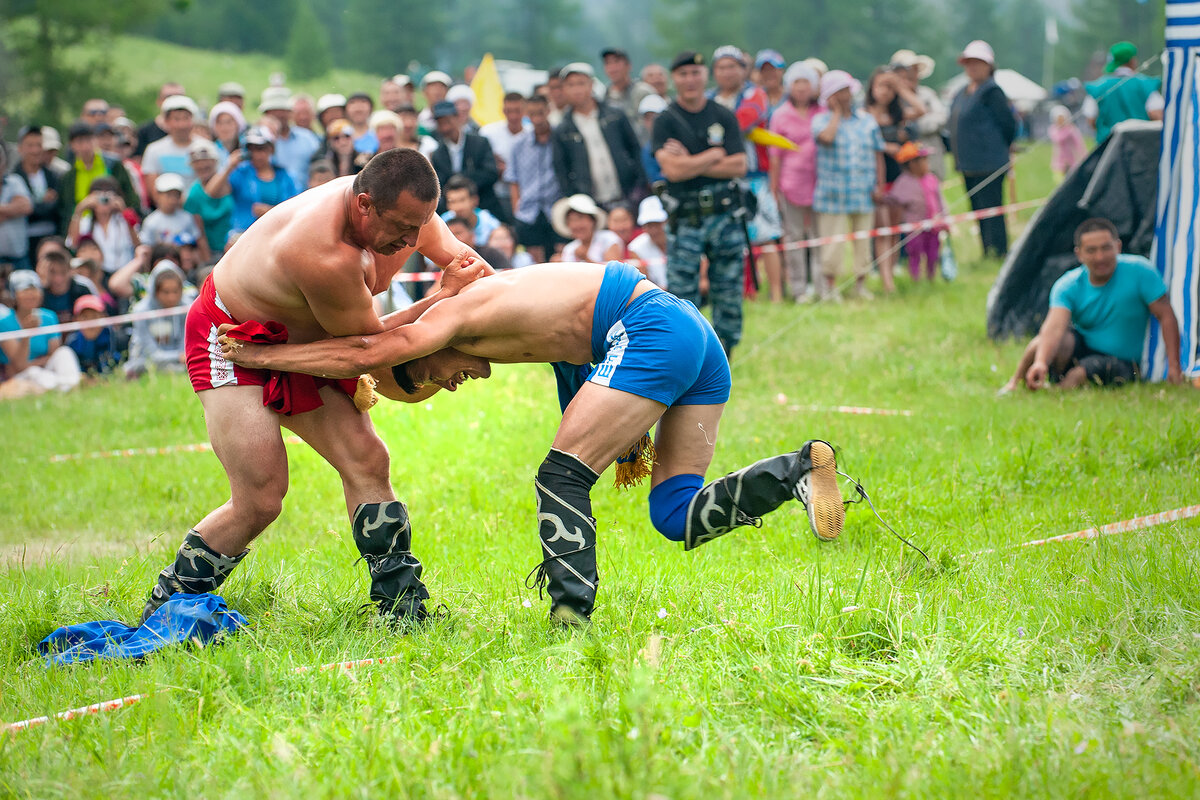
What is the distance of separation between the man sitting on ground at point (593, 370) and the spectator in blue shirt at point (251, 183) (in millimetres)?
7483

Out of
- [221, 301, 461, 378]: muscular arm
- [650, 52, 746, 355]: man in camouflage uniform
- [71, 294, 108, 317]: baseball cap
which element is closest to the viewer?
[221, 301, 461, 378]: muscular arm

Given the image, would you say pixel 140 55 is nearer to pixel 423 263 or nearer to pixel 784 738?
pixel 423 263

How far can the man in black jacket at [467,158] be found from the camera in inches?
460

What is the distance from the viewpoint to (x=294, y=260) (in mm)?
4125

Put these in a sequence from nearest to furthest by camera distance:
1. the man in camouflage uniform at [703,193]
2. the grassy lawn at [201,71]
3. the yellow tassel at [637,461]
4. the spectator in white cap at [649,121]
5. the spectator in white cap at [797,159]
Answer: the yellow tassel at [637,461] → the man in camouflage uniform at [703,193] → the spectator in white cap at [797,159] → the spectator in white cap at [649,121] → the grassy lawn at [201,71]

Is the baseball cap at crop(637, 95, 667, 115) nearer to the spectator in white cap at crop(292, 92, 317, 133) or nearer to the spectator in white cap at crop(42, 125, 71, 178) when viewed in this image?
the spectator in white cap at crop(292, 92, 317, 133)

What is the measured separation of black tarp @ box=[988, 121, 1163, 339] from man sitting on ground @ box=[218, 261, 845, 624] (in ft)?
21.4

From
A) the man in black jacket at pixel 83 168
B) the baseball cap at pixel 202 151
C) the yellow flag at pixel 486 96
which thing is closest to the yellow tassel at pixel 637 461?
the baseball cap at pixel 202 151

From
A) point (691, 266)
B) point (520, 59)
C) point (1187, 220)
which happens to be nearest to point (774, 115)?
point (691, 266)

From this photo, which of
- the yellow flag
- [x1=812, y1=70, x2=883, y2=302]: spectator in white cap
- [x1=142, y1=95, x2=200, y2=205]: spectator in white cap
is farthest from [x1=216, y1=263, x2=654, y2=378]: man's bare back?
the yellow flag

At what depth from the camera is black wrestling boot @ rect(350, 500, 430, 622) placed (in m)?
4.48

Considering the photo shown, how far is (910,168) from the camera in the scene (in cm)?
1337

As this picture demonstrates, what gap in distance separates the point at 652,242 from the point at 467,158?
2.12 metres

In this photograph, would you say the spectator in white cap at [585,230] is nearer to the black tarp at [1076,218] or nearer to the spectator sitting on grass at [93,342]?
the black tarp at [1076,218]
